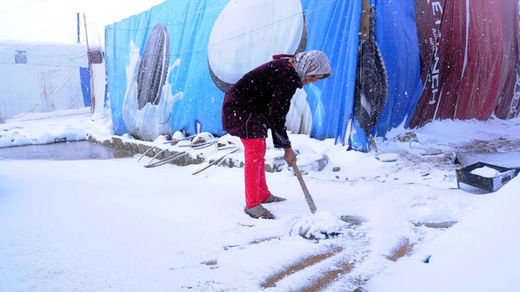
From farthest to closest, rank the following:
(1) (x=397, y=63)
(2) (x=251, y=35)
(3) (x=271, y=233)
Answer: (2) (x=251, y=35) < (1) (x=397, y=63) < (3) (x=271, y=233)

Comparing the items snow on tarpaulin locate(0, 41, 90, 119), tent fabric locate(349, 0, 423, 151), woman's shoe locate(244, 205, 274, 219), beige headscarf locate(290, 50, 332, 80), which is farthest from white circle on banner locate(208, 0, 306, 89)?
→ snow on tarpaulin locate(0, 41, 90, 119)

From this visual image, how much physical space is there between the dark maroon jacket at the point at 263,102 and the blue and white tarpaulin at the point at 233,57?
68.4 inches

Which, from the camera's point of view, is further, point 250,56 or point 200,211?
point 250,56

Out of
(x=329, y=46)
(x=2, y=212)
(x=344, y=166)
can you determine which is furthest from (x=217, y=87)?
(x=2, y=212)

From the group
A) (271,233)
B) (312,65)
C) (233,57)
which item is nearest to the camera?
(271,233)

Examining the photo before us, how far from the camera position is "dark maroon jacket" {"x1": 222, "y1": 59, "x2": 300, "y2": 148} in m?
2.35

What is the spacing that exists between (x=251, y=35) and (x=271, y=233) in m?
3.72

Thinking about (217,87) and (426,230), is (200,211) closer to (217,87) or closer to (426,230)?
(426,230)

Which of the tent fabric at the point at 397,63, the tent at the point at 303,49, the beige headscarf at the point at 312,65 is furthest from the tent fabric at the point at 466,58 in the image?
the beige headscarf at the point at 312,65

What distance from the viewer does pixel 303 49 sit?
14.8 feet

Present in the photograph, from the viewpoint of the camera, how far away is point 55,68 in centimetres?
1641

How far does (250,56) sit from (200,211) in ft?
10.4

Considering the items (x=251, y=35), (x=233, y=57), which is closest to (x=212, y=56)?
(x=233, y=57)

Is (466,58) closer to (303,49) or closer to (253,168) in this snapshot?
(303,49)
